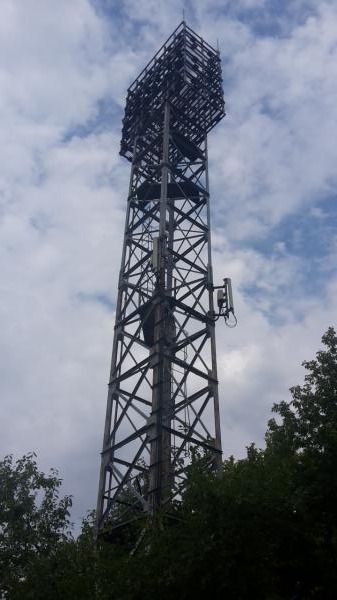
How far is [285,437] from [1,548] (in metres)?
9.49

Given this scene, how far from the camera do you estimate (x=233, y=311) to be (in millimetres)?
22438

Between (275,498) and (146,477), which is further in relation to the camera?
(146,477)

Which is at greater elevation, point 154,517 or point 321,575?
point 154,517

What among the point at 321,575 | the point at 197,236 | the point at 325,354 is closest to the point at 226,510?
the point at 321,575

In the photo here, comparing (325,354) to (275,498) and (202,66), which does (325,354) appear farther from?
(202,66)

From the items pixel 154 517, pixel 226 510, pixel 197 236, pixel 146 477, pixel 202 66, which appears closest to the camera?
pixel 226 510

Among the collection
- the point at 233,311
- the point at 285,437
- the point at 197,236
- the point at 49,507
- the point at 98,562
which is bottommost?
the point at 98,562

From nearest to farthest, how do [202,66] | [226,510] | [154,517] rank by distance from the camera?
[226,510] < [154,517] < [202,66]

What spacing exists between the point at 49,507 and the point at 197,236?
10.9 meters

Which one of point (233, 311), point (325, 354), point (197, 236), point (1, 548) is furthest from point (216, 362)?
point (1, 548)

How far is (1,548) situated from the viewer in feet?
69.3

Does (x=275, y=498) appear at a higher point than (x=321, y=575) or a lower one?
Result: higher

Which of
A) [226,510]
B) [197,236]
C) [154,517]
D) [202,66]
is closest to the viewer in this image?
[226,510]

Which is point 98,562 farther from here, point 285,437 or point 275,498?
point 285,437
